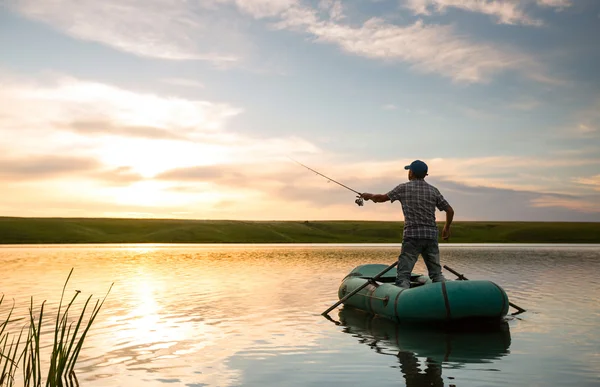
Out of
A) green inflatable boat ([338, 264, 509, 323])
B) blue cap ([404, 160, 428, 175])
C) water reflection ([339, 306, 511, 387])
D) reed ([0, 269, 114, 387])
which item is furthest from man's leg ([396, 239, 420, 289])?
reed ([0, 269, 114, 387])

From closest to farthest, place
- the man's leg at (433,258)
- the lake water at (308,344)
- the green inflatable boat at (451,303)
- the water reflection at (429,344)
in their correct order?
the lake water at (308,344), the water reflection at (429,344), the green inflatable boat at (451,303), the man's leg at (433,258)

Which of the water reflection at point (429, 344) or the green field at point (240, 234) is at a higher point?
the green field at point (240, 234)

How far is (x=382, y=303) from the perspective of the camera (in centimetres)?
1586

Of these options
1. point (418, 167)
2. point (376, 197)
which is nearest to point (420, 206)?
point (418, 167)

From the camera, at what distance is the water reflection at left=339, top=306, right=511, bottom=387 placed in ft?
33.7

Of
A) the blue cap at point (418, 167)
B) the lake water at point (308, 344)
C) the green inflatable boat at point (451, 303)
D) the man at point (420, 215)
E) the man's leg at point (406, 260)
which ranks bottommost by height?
the lake water at point (308, 344)

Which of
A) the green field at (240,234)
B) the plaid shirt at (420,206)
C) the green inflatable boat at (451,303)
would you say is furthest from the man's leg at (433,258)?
the green field at (240,234)

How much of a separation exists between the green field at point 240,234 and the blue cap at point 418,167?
11455 cm

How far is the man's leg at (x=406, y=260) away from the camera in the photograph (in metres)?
15.5

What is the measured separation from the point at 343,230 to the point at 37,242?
72.5 m

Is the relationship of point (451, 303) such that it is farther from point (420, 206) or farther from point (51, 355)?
point (51, 355)

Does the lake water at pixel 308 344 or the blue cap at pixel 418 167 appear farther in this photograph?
the blue cap at pixel 418 167

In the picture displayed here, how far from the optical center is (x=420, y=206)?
50.4 feet

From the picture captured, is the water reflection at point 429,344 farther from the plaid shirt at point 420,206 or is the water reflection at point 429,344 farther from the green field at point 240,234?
the green field at point 240,234
